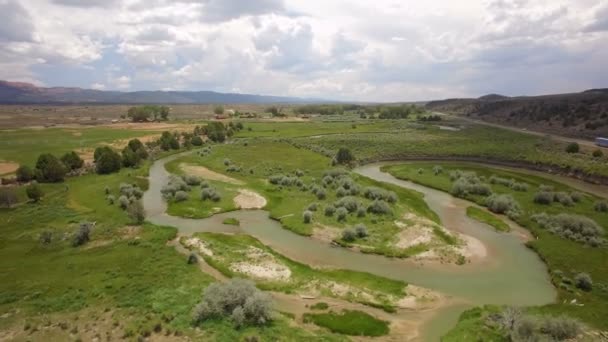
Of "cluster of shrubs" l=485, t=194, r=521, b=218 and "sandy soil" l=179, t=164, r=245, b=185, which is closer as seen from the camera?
"cluster of shrubs" l=485, t=194, r=521, b=218

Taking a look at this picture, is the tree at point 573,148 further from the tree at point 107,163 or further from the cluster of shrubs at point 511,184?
the tree at point 107,163

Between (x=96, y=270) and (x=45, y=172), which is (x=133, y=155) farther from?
(x=96, y=270)

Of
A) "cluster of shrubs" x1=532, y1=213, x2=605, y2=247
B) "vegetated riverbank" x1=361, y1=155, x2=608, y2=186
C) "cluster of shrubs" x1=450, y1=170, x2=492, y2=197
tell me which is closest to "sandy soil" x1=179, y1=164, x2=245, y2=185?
"cluster of shrubs" x1=450, y1=170, x2=492, y2=197

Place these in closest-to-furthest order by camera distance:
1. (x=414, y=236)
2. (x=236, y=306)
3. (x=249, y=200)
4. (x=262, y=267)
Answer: (x=236, y=306), (x=262, y=267), (x=414, y=236), (x=249, y=200)

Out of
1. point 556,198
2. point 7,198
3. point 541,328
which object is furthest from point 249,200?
point 556,198

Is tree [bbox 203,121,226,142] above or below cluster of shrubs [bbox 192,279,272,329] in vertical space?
above

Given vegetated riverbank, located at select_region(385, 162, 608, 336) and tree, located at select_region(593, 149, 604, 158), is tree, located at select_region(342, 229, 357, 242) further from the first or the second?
tree, located at select_region(593, 149, 604, 158)
